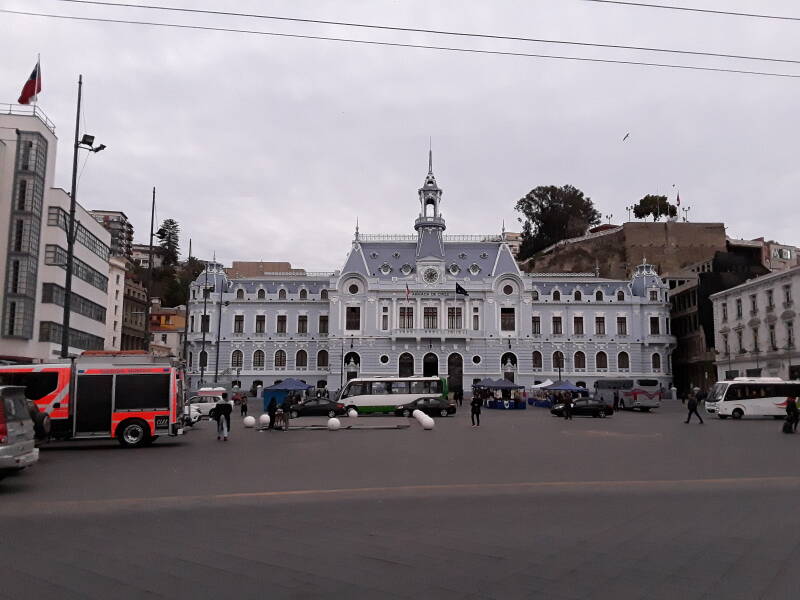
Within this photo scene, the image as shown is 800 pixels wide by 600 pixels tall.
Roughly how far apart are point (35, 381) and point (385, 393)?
25.6m

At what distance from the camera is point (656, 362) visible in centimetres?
A: 7212

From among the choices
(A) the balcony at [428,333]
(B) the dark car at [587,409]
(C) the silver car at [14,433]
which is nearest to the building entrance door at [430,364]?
(A) the balcony at [428,333]

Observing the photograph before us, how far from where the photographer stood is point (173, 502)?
1108 cm

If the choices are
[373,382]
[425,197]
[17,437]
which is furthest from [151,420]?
[425,197]

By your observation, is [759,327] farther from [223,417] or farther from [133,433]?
[133,433]

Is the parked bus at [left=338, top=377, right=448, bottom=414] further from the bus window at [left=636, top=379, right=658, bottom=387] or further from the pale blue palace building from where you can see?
the bus window at [left=636, top=379, right=658, bottom=387]

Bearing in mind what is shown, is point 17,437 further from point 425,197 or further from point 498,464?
point 425,197

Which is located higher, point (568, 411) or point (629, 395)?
point (629, 395)

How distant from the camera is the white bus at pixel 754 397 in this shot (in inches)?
1483

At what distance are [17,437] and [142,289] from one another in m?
72.5

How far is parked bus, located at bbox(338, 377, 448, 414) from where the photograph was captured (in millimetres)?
42844

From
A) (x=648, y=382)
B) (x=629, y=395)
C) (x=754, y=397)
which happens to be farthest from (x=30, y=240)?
(x=648, y=382)

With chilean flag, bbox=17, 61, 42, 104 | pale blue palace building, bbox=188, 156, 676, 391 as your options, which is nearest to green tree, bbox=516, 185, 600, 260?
pale blue palace building, bbox=188, 156, 676, 391

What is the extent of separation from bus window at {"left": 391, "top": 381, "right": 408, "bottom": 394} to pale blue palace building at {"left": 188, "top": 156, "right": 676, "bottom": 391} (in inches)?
989
